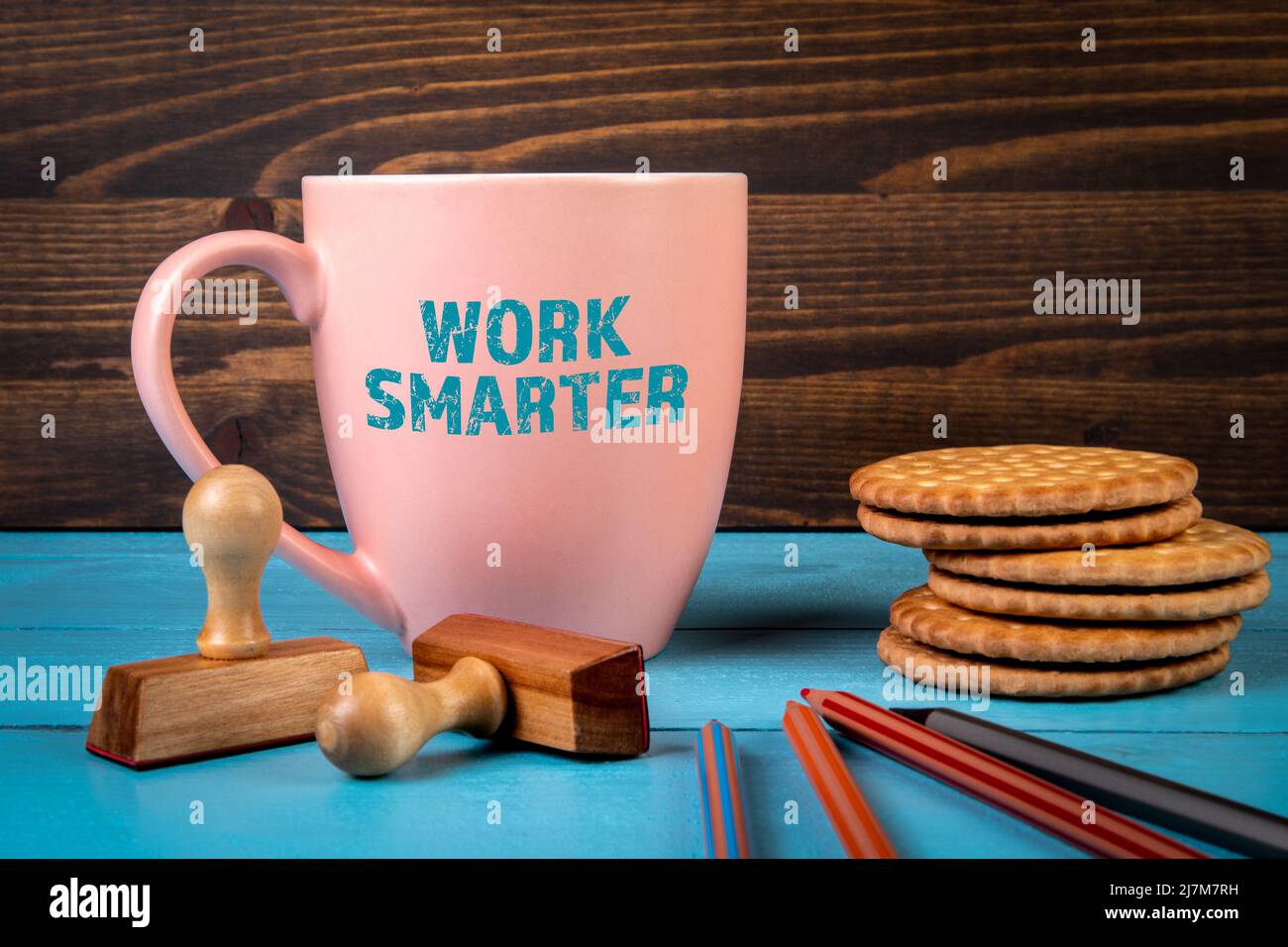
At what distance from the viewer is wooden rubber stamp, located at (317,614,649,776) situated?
51cm

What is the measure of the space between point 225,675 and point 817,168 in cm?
55

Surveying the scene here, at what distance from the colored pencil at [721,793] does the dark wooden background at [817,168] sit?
452 mm

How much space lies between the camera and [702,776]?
505 mm

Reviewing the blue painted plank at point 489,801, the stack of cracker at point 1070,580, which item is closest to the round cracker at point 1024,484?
the stack of cracker at point 1070,580

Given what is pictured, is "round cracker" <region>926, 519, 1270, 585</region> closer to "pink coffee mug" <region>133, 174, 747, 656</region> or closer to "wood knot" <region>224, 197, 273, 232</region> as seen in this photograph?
"pink coffee mug" <region>133, 174, 747, 656</region>

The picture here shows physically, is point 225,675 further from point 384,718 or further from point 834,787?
point 834,787

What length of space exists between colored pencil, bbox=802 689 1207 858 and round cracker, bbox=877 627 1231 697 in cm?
8

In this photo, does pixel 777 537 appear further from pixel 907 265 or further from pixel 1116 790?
pixel 1116 790

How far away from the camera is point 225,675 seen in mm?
547

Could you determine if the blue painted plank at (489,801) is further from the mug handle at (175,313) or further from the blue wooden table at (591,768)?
A: the mug handle at (175,313)

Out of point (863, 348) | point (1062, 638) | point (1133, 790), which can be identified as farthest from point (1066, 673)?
point (863, 348)

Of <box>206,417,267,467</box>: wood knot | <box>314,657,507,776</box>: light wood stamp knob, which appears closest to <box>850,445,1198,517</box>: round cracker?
<box>314,657,507,776</box>: light wood stamp knob

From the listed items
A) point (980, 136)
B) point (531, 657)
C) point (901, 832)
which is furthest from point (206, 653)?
point (980, 136)

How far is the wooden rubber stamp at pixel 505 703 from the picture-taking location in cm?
51
